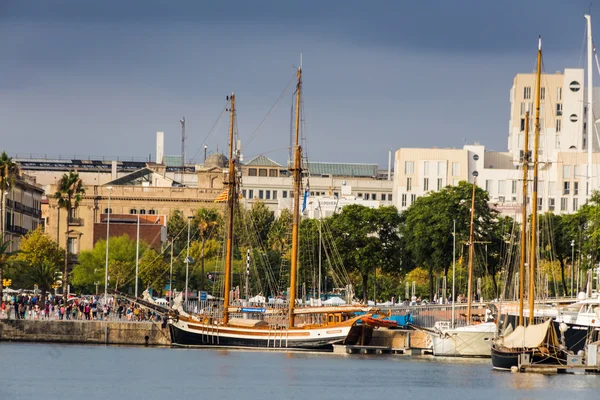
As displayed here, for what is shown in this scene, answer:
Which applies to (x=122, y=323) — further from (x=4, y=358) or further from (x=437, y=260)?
(x=437, y=260)

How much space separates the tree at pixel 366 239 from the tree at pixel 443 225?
3.78m

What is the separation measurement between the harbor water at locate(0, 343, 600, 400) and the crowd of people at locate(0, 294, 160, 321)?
887 cm

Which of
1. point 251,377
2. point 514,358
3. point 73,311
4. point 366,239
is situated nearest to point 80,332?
point 73,311

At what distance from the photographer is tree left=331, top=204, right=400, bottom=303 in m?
155

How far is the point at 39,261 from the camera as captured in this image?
15800 centimetres

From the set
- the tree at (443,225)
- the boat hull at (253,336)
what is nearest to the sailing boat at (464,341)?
the boat hull at (253,336)

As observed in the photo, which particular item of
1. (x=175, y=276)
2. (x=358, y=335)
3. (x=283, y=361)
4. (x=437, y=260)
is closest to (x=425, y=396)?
(x=283, y=361)

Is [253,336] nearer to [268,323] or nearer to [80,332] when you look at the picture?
[268,323]

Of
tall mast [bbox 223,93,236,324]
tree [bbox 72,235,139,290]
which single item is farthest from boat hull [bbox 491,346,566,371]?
tree [bbox 72,235,139,290]

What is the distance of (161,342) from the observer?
116 metres

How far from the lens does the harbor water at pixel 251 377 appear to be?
76.5 metres

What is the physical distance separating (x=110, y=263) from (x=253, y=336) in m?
67.2

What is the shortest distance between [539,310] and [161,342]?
3022 cm

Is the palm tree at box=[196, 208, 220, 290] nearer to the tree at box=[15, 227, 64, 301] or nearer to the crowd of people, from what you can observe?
the tree at box=[15, 227, 64, 301]
